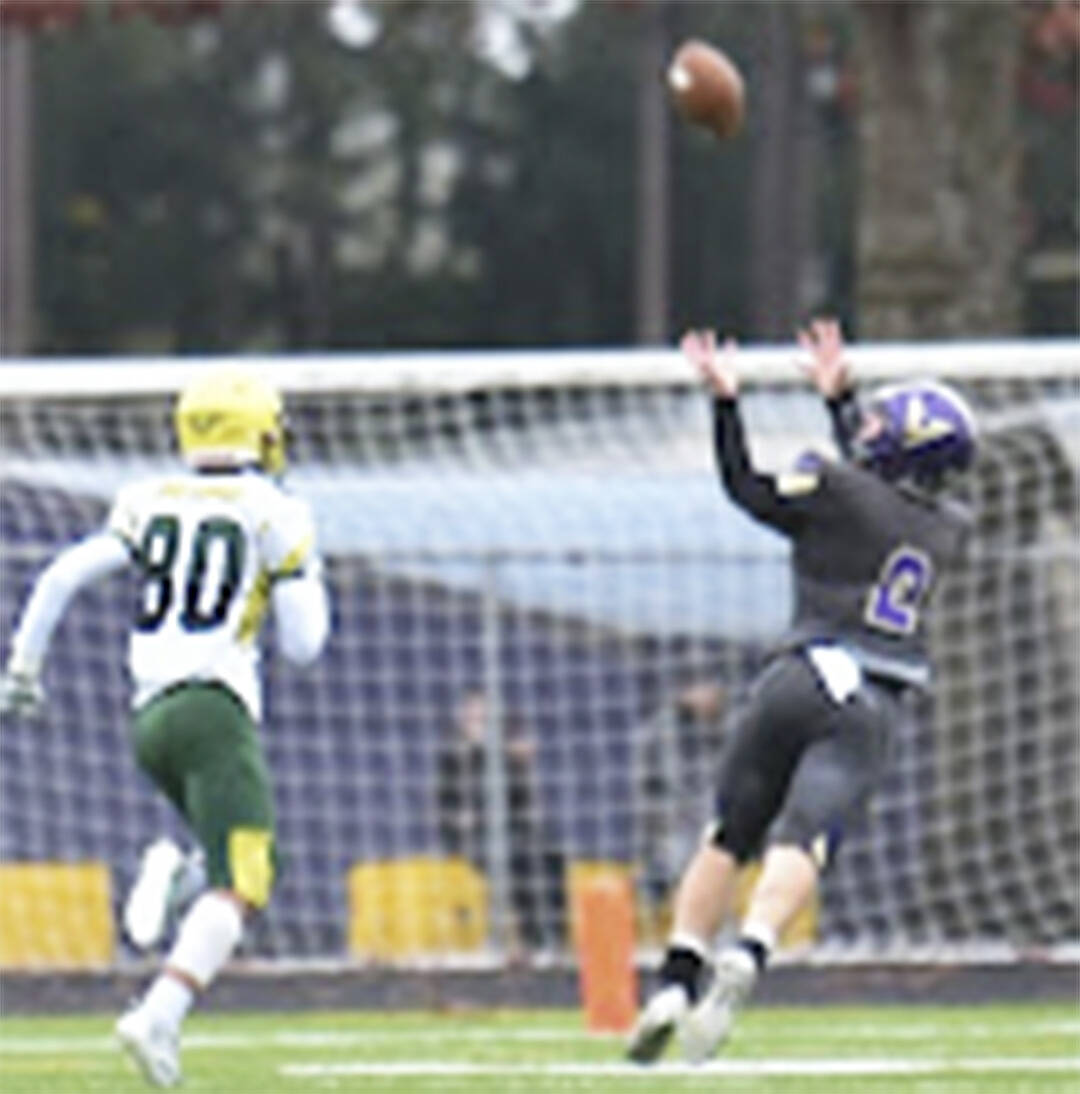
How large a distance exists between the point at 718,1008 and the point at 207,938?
1.07 m

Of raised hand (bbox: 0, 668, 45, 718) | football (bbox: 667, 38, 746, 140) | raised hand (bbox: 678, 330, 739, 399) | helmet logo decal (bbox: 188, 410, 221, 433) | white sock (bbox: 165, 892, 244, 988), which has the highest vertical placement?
football (bbox: 667, 38, 746, 140)

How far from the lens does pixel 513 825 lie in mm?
17078

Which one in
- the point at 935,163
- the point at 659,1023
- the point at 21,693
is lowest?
the point at 659,1023

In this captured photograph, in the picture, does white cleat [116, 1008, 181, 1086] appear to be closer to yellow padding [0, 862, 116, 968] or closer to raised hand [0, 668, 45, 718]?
raised hand [0, 668, 45, 718]

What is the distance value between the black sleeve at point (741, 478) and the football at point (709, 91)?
2.36 meters

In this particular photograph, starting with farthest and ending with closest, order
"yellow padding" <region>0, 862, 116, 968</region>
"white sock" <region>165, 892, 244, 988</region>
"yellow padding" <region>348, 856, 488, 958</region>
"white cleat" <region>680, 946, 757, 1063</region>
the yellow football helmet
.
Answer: "yellow padding" <region>348, 856, 488, 958</region>
"yellow padding" <region>0, 862, 116, 968</region>
the yellow football helmet
"white cleat" <region>680, 946, 757, 1063</region>
"white sock" <region>165, 892, 244, 988</region>

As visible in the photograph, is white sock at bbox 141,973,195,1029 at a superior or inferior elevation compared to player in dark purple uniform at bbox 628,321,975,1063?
inferior

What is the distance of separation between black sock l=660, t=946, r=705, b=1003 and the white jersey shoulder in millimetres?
1056

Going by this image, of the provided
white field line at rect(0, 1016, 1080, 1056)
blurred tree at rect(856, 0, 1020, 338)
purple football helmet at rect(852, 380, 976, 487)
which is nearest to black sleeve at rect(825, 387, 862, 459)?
purple football helmet at rect(852, 380, 976, 487)

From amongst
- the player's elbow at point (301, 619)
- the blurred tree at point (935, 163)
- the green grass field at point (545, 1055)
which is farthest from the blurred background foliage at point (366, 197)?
the player's elbow at point (301, 619)

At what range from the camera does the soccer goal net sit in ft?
55.1

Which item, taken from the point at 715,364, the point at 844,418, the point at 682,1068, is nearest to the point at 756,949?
the point at 682,1068

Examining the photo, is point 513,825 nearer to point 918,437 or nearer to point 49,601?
point 918,437

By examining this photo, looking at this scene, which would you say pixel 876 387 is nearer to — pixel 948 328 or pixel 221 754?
pixel 948 328
